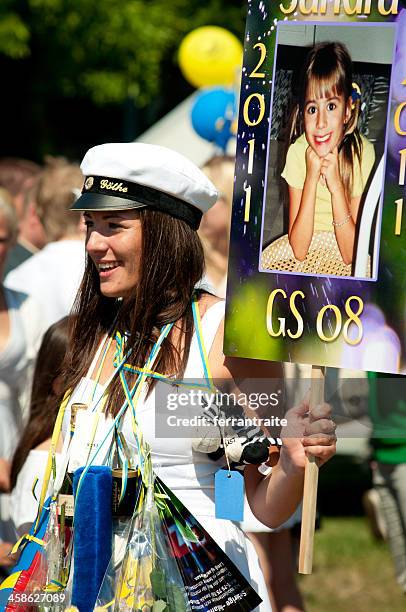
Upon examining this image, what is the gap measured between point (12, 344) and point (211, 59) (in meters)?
3.24

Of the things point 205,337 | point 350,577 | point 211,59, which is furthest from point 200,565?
point 211,59

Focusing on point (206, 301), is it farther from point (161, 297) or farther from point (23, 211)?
point (23, 211)

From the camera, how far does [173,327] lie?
2.82 metres

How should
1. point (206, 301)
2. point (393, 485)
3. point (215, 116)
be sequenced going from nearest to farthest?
point (206, 301), point (393, 485), point (215, 116)

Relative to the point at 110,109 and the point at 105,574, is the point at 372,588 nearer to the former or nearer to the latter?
the point at 105,574

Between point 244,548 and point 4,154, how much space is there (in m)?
11.6

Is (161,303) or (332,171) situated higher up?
(332,171)

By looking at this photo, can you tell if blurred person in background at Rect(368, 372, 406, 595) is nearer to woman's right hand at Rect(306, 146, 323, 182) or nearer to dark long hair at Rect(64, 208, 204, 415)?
dark long hair at Rect(64, 208, 204, 415)

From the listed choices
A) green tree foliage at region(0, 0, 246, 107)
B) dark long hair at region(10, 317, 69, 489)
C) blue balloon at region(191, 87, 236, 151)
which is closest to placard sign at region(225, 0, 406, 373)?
dark long hair at region(10, 317, 69, 489)

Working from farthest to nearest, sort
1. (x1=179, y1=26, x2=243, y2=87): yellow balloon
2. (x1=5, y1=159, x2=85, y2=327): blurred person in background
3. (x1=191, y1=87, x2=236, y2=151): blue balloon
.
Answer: (x1=179, y1=26, x2=243, y2=87): yellow balloon → (x1=191, y1=87, x2=236, y2=151): blue balloon → (x1=5, y1=159, x2=85, y2=327): blurred person in background

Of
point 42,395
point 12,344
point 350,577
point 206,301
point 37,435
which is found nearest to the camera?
point 206,301

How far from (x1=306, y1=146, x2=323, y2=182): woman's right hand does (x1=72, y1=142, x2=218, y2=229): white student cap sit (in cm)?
32

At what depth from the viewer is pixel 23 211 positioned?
6578mm

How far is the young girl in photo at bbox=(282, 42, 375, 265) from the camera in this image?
2570 mm
